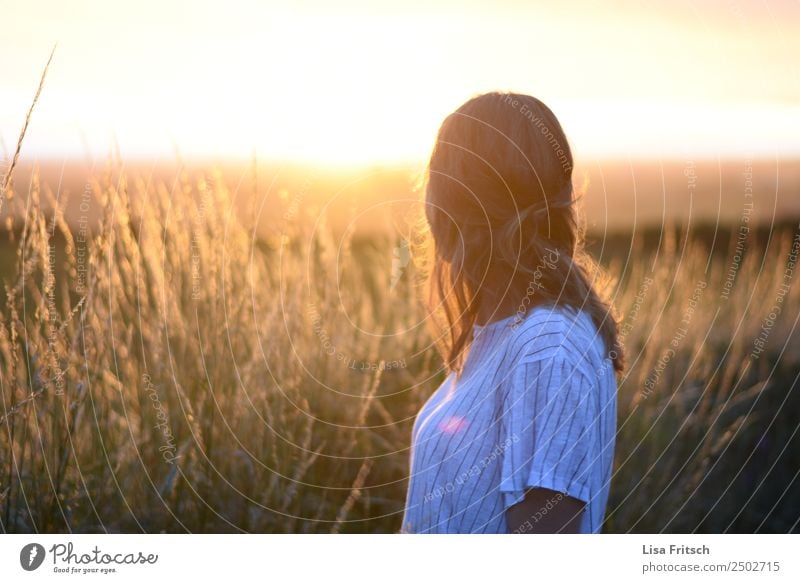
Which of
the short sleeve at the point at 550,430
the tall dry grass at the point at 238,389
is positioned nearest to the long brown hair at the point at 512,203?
the short sleeve at the point at 550,430

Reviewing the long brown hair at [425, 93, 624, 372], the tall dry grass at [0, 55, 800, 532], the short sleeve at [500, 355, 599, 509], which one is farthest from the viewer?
the tall dry grass at [0, 55, 800, 532]

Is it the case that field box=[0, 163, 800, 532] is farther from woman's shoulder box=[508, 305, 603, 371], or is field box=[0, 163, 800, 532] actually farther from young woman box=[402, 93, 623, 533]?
woman's shoulder box=[508, 305, 603, 371]

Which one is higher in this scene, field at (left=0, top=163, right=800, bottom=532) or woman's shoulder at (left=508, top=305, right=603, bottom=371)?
woman's shoulder at (left=508, top=305, right=603, bottom=371)

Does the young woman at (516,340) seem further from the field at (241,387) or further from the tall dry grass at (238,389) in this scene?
the tall dry grass at (238,389)

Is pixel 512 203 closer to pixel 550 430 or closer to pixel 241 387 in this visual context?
pixel 550 430

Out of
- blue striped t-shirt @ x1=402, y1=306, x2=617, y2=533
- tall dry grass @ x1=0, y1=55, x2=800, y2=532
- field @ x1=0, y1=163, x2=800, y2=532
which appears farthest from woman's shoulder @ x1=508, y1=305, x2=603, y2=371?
tall dry grass @ x1=0, y1=55, x2=800, y2=532

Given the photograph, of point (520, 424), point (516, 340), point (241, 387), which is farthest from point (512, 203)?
point (241, 387)

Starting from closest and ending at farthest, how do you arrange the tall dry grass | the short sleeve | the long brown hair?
the short sleeve
the long brown hair
the tall dry grass

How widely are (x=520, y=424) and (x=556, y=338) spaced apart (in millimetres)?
145

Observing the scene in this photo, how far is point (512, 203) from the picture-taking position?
1.42 m

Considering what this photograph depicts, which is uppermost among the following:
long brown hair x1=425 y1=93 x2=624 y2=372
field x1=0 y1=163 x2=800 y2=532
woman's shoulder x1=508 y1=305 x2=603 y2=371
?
long brown hair x1=425 y1=93 x2=624 y2=372

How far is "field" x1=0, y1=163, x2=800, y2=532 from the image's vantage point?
6.15ft
